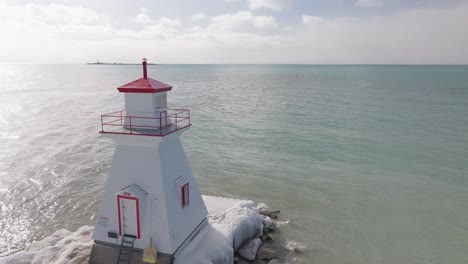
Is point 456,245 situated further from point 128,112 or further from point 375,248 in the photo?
point 128,112

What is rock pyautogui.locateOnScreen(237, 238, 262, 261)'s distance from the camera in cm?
1429

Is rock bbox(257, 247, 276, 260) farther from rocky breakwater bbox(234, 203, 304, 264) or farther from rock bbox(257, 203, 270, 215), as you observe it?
A: rock bbox(257, 203, 270, 215)

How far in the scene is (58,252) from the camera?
545 inches

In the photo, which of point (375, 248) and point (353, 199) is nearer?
point (375, 248)

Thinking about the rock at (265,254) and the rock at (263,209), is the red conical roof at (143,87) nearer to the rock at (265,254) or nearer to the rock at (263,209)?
the rock at (265,254)

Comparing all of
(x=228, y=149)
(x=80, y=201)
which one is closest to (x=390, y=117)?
(x=228, y=149)

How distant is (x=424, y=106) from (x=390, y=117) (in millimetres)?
14739

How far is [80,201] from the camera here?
2111 cm

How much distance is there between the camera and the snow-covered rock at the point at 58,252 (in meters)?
13.0

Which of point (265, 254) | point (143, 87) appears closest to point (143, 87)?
point (143, 87)

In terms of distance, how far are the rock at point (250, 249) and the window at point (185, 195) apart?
3.89 meters

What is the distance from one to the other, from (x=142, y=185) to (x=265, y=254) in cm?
693

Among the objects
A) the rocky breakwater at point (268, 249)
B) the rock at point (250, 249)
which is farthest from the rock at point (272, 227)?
the rock at point (250, 249)

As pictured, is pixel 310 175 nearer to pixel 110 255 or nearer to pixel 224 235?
pixel 224 235
